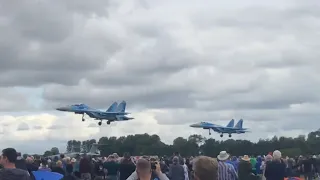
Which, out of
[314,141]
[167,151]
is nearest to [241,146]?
[167,151]

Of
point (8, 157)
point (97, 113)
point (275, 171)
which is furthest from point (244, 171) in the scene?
point (97, 113)

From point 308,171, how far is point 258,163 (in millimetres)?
4427

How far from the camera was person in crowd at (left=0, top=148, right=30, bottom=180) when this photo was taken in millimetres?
7320

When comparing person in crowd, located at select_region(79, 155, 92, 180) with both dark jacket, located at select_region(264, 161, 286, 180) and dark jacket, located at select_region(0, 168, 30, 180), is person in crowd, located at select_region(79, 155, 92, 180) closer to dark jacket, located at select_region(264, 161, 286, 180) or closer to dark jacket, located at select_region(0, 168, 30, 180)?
dark jacket, located at select_region(264, 161, 286, 180)

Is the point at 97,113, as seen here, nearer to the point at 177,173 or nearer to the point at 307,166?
the point at 307,166

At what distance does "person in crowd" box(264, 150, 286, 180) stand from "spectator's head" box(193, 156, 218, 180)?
971cm

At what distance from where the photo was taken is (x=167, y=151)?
10369cm

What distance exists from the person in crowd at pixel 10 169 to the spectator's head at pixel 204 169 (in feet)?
8.86

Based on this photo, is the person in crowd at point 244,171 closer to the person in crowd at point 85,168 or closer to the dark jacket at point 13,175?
the person in crowd at point 85,168

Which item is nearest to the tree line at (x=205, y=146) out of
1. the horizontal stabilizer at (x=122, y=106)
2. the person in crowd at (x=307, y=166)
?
the horizontal stabilizer at (x=122, y=106)

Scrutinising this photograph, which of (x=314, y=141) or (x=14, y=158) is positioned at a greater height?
(x=314, y=141)

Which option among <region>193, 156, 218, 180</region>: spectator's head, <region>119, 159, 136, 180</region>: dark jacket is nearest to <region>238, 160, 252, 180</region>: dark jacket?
<region>119, 159, 136, 180</region>: dark jacket

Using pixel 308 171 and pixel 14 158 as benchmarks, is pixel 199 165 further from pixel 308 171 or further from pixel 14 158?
pixel 308 171

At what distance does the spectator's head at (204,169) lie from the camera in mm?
5320
